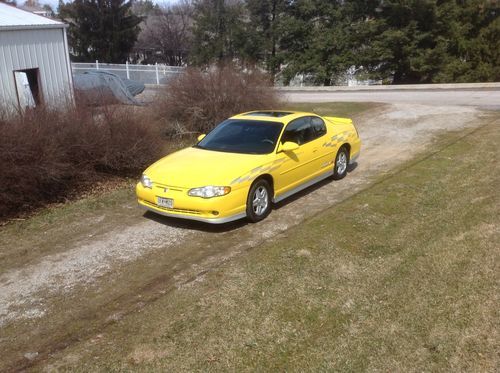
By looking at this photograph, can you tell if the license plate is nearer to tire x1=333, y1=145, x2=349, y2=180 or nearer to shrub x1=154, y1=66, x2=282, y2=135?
tire x1=333, y1=145, x2=349, y2=180

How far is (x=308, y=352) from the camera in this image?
4.15 meters

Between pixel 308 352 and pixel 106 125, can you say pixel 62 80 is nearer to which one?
pixel 106 125

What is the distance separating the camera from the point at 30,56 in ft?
46.0

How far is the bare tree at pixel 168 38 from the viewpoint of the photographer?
5722cm

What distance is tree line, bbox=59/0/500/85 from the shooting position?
37.9 metres

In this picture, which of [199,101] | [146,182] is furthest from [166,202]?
[199,101]

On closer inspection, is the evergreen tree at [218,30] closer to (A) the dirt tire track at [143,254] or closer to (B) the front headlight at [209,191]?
(A) the dirt tire track at [143,254]

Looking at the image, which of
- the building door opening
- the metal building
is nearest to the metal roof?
the metal building

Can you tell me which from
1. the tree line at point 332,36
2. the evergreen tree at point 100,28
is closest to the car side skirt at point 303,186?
the tree line at point 332,36

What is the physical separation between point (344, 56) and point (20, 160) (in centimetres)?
3712

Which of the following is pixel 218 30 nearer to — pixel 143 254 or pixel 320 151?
pixel 320 151

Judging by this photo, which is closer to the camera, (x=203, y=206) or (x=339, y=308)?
(x=339, y=308)

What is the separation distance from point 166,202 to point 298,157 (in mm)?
2305

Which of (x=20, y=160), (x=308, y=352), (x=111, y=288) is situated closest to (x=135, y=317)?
(x=111, y=288)
